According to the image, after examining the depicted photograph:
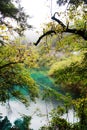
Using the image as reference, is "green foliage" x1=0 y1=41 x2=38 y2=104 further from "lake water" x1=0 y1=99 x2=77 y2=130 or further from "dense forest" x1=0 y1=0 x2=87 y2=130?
"lake water" x1=0 y1=99 x2=77 y2=130

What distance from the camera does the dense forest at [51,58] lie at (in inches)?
384

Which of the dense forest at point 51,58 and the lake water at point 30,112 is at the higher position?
the dense forest at point 51,58

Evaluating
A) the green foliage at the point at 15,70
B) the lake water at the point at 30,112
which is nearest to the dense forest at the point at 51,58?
the green foliage at the point at 15,70

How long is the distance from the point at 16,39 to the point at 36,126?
6.18 m

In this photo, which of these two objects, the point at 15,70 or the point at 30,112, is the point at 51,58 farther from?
the point at 30,112

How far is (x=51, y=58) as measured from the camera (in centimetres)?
1174

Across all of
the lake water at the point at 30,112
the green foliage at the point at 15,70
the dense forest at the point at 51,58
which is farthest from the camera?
the lake water at the point at 30,112

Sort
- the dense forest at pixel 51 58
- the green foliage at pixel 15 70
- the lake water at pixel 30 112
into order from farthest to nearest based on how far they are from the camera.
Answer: the lake water at pixel 30 112 → the green foliage at pixel 15 70 → the dense forest at pixel 51 58

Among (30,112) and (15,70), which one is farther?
(30,112)

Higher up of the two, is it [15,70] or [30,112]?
[15,70]

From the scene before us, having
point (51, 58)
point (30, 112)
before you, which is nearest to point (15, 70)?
point (51, 58)

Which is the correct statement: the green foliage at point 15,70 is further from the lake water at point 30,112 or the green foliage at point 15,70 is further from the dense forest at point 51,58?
the lake water at point 30,112

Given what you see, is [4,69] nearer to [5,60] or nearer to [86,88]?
[5,60]

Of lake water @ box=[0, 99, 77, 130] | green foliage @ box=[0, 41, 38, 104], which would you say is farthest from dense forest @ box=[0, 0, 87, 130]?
lake water @ box=[0, 99, 77, 130]
